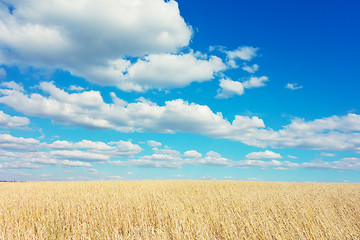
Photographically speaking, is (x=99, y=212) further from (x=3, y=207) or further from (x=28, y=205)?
(x=3, y=207)

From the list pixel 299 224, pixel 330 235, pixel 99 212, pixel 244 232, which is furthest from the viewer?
pixel 99 212

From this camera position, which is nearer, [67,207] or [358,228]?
[358,228]

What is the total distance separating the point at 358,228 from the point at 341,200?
580cm

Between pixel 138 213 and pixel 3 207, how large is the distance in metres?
6.06

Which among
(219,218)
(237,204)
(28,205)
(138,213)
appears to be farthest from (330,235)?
(28,205)

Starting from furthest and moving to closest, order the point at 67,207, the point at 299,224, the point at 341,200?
the point at 341,200 < the point at 67,207 < the point at 299,224

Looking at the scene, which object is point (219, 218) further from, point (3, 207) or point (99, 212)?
point (3, 207)

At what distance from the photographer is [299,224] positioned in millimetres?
8258

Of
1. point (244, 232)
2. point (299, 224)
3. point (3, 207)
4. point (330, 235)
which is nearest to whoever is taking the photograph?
point (330, 235)

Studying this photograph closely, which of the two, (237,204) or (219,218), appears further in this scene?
(237,204)

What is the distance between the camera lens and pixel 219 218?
27.2 ft

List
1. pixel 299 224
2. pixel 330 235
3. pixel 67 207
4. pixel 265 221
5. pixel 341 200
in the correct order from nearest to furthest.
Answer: pixel 330 235
pixel 265 221
pixel 299 224
pixel 67 207
pixel 341 200

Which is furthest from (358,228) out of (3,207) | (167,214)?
(3,207)

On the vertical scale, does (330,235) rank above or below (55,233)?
above
